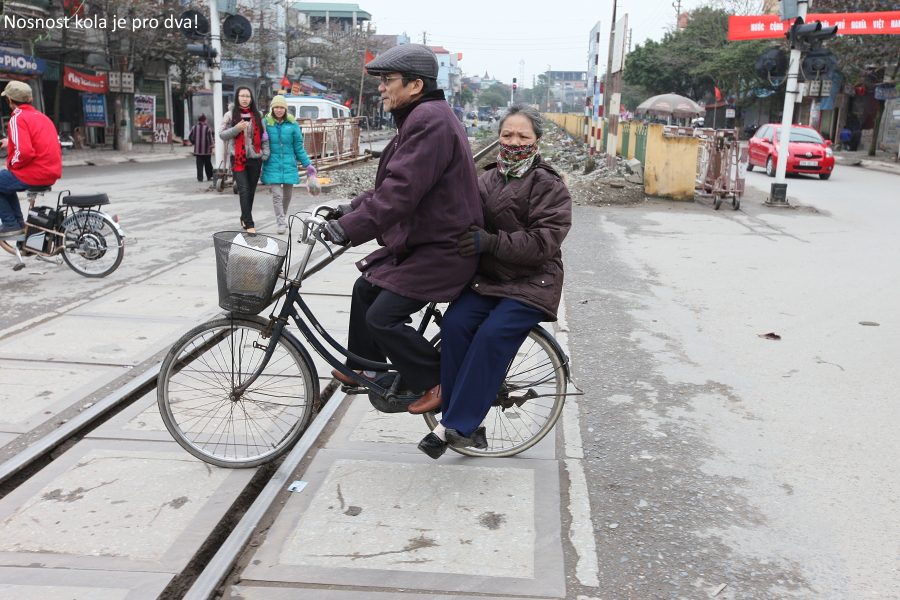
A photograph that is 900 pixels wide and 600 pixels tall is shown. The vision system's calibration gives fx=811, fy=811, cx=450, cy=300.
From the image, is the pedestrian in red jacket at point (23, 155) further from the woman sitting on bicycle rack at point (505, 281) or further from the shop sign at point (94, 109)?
the shop sign at point (94, 109)

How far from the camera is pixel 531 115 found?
11.8ft

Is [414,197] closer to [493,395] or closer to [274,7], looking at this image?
[493,395]

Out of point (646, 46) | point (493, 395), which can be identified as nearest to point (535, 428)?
point (493, 395)

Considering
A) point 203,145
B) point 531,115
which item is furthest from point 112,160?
point 531,115

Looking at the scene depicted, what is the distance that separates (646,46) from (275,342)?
74223 millimetres

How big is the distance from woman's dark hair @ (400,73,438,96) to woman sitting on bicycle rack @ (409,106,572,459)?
354 mm

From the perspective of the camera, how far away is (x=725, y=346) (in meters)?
6.16

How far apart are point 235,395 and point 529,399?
1412mm

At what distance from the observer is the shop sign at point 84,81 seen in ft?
97.4

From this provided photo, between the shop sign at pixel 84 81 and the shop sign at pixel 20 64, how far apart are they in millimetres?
2803

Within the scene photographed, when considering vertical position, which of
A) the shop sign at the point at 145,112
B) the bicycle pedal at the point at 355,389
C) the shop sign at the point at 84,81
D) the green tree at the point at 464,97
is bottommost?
the bicycle pedal at the point at 355,389

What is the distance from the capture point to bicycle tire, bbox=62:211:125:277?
776cm

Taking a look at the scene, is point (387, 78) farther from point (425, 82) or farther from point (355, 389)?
point (355, 389)

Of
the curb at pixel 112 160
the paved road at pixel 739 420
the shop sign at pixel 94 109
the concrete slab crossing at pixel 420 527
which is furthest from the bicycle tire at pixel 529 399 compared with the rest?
the shop sign at pixel 94 109
